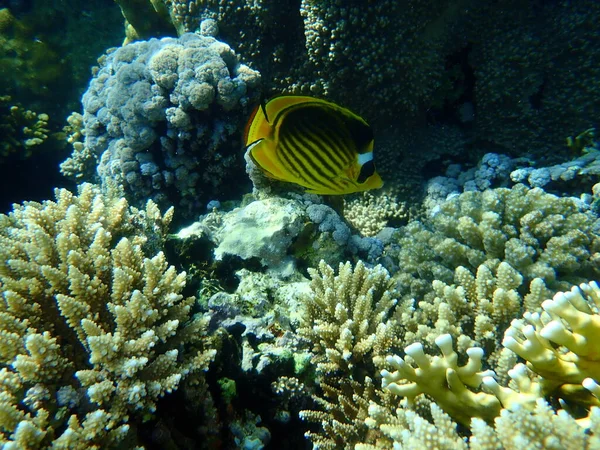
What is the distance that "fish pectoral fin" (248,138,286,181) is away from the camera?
1.77 m

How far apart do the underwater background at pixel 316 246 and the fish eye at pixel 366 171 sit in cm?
16

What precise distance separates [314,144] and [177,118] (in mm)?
2774

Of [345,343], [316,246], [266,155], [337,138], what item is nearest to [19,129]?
[316,246]

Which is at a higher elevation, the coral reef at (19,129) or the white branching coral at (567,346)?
the coral reef at (19,129)

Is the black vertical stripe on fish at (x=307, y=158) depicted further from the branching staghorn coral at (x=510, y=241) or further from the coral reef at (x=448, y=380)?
the branching staghorn coral at (x=510, y=241)

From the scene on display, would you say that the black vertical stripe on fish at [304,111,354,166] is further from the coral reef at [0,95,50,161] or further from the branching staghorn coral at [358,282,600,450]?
the coral reef at [0,95,50,161]

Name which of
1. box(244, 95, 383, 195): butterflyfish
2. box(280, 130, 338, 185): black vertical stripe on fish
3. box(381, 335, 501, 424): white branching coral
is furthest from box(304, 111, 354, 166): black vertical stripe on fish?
box(381, 335, 501, 424): white branching coral

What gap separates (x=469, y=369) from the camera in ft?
5.54

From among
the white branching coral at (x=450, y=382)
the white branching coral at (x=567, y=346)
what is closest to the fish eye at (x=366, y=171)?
the white branching coral at (x=450, y=382)

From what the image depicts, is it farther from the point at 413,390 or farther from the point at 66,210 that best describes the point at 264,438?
the point at 66,210

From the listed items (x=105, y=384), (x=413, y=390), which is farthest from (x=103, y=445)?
(x=413, y=390)

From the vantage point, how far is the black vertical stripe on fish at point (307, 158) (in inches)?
69.8

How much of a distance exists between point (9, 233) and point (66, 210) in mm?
446

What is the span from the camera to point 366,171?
5.89 feet
